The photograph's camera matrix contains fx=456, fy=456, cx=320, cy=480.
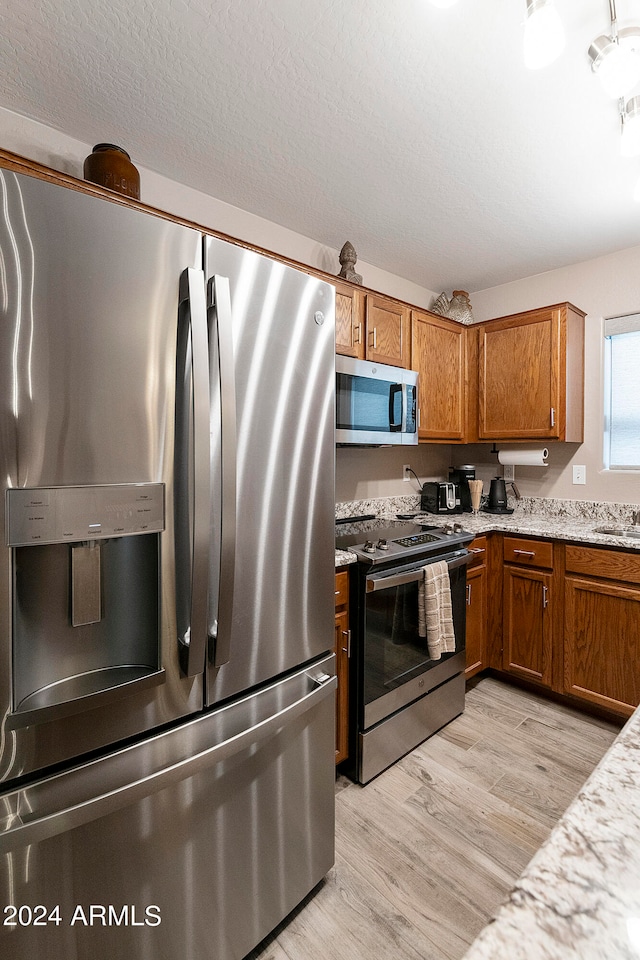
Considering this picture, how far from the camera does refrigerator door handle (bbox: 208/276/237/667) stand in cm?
103

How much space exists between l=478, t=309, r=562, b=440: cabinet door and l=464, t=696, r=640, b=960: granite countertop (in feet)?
8.66

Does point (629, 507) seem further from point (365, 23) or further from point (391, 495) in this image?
point (365, 23)

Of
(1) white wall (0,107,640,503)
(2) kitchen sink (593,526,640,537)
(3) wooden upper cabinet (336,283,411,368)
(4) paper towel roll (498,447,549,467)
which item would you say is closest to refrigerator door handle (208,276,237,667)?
(3) wooden upper cabinet (336,283,411,368)

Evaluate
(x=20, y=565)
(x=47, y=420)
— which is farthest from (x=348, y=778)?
(x=47, y=420)

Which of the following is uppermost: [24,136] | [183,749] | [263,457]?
[24,136]

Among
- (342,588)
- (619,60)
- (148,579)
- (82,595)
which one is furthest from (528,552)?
(82,595)

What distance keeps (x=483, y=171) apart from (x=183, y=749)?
239 cm

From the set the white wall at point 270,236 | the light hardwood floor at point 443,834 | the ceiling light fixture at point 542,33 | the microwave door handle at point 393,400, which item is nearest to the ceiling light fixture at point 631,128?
the ceiling light fixture at point 542,33

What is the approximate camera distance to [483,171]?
198 cm

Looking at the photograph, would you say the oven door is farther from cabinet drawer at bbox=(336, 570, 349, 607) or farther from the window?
the window

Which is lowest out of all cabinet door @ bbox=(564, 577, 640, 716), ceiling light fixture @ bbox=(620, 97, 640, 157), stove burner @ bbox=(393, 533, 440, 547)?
cabinet door @ bbox=(564, 577, 640, 716)

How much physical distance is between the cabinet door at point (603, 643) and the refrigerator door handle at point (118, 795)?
1.77m

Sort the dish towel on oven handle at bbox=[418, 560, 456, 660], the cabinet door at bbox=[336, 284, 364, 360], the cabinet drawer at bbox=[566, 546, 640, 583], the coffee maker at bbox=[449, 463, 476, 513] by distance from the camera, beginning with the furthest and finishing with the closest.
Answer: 1. the coffee maker at bbox=[449, 463, 476, 513]
2. the cabinet door at bbox=[336, 284, 364, 360]
3. the cabinet drawer at bbox=[566, 546, 640, 583]
4. the dish towel on oven handle at bbox=[418, 560, 456, 660]

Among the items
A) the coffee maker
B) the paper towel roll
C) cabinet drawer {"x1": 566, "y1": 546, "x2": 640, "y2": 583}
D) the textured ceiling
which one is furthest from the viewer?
the coffee maker
